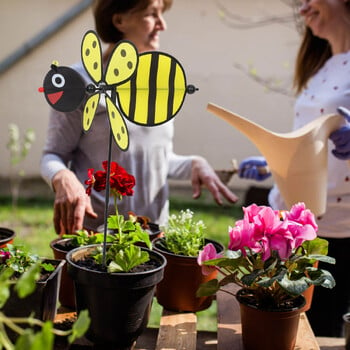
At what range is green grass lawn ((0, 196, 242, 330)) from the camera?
381 cm

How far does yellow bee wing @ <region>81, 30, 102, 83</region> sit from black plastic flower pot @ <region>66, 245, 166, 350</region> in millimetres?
342

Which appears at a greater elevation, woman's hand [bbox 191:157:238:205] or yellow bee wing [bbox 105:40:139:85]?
yellow bee wing [bbox 105:40:139:85]

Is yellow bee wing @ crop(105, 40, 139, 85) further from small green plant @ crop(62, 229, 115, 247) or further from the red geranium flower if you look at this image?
small green plant @ crop(62, 229, 115, 247)

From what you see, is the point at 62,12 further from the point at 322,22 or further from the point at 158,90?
the point at 158,90

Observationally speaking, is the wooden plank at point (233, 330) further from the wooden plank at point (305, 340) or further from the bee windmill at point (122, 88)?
the bee windmill at point (122, 88)

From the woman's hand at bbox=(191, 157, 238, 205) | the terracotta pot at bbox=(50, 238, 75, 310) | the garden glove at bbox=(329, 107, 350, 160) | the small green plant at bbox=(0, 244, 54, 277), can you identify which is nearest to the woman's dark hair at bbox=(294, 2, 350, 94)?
the garden glove at bbox=(329, 107, 350, 160)

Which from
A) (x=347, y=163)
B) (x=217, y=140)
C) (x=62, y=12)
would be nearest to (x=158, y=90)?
(x=347, y=163)

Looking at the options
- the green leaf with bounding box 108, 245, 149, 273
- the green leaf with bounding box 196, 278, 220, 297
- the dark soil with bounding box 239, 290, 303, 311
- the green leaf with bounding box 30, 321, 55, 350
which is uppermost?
the green leaf with bounding box 30, 321, 55, 350

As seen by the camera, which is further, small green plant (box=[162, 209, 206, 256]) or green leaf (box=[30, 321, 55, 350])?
small green plant (box=[162, 209, 206, 256])

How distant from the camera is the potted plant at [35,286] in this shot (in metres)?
0.89

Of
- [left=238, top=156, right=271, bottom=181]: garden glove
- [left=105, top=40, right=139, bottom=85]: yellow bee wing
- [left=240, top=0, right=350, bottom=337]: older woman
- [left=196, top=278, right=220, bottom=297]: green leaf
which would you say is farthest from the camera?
[left=238, top=156, right=271, bottom=181]: garden glove

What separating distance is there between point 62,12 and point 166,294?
504 cm

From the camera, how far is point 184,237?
115 cm

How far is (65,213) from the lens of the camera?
1216mm
